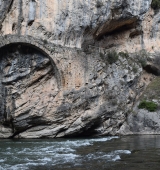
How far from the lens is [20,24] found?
21.5 meters

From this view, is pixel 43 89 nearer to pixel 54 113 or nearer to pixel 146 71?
pixel 54 113

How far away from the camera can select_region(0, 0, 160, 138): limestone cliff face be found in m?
21.2

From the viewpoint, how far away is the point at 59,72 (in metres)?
22.2

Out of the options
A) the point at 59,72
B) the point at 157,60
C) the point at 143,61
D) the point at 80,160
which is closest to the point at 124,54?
the point at 143,61

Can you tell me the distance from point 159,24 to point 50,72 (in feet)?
46.1

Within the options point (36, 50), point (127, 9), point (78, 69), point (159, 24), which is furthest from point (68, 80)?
point (159, 24)

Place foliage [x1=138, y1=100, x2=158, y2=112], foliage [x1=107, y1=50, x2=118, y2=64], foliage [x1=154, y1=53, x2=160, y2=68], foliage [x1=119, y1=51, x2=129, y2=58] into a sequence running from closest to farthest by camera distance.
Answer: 1. foliage [x1=138, y1=100, x2=158, y2=112]
2. foliage [x1=107, y1=50, x2=118, y2=64]
3. foliage [x1=119, y1=51, x2=129, y2=58]
4. foliage [x1=154, y1=53, x2=160, y2=68]

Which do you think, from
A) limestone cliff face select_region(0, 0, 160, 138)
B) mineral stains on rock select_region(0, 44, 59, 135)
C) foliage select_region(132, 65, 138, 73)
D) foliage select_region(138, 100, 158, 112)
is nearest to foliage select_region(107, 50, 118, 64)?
limestone cliff face select_region(0, 0, 160, 138)

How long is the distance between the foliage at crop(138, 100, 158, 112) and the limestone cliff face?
2.94 feet

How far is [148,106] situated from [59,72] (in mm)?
8396

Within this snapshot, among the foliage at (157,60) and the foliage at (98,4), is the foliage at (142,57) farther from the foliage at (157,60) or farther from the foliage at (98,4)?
the foliage at (98,4)

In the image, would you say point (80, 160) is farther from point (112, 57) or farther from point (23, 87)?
point (112, 57)

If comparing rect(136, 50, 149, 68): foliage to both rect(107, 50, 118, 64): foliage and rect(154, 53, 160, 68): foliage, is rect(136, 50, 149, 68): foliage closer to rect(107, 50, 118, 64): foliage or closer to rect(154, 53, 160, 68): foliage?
rect(154, 53, 160, 68): foliage

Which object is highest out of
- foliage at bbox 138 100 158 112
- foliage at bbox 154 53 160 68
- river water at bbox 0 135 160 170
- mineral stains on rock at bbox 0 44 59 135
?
foliage at bbox 154 53 160 68
